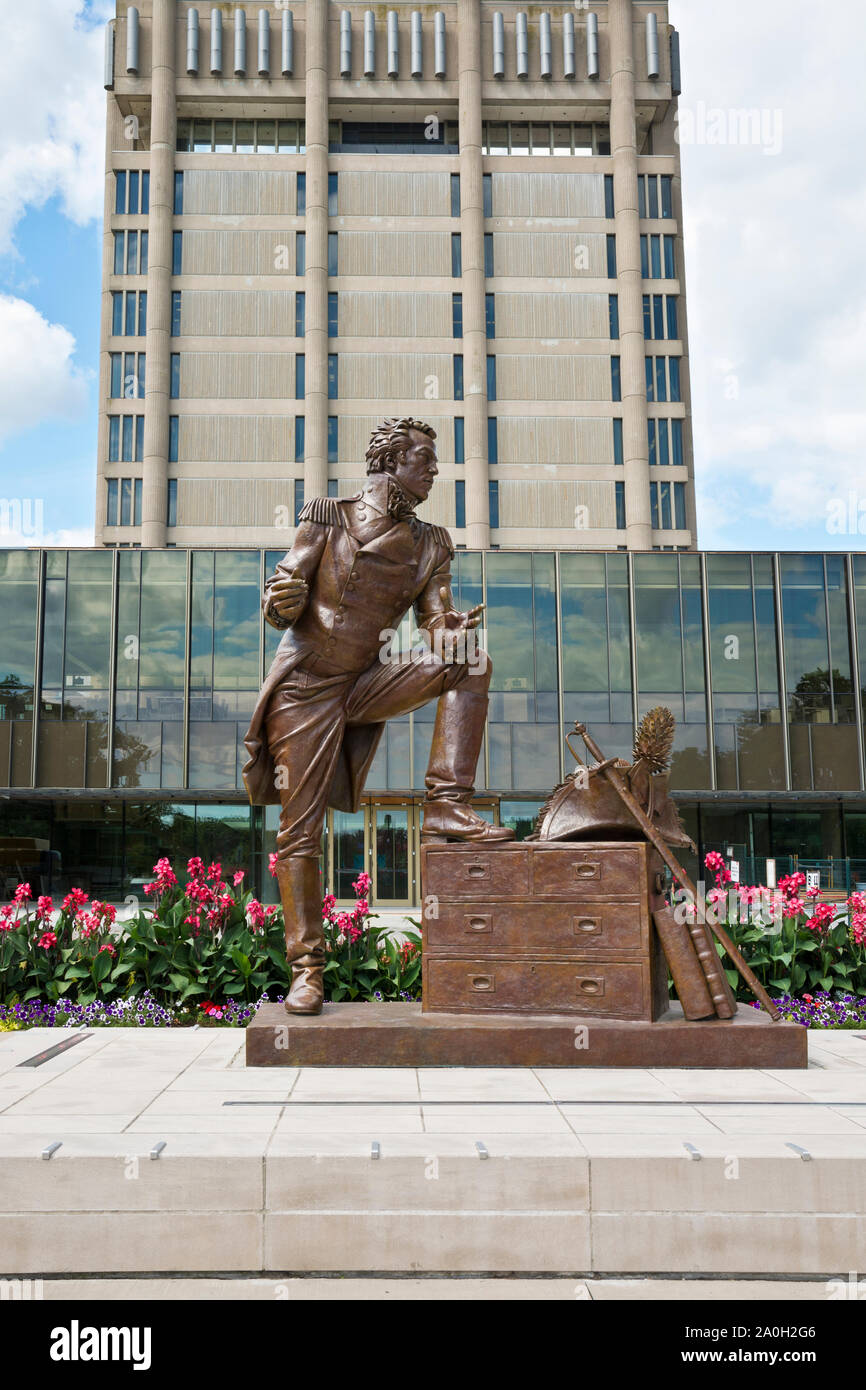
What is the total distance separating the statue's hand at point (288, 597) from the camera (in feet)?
19.6

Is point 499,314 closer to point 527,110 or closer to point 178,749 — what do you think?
point 527,110

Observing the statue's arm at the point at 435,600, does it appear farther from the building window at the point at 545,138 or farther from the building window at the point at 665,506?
the building window at the point at 545,138

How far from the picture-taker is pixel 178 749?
26.1 meters

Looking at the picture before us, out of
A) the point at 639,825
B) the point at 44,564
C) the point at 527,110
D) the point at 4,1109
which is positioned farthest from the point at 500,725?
the point at 527,110

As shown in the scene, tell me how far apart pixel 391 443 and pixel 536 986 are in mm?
3206

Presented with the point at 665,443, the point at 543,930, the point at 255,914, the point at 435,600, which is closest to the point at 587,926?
the point at 543,930

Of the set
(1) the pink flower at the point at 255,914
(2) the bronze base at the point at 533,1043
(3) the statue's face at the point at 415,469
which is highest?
(3) the statue's face at the point at 415,469

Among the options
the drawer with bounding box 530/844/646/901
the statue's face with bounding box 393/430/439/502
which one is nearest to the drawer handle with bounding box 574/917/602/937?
the drawer with bounding box 530/844/646/901

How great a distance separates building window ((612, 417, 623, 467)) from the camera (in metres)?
43.9

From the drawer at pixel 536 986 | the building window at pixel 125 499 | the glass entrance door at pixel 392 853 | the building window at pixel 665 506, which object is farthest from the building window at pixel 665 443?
the drawer at pixel 536 986

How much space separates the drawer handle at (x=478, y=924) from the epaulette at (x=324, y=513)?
2419 millimetres

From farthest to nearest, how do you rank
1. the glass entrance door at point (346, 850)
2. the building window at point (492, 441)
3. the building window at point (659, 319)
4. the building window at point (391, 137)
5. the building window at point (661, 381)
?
the building window at point (391, 137) < the building window at point (659, 319) < the building window at point (661, 381) < the building window at point (492, 441) < the glass entrance door at point (346, 850)

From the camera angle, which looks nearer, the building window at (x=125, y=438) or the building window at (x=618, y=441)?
the building window at (x=125, y=438)

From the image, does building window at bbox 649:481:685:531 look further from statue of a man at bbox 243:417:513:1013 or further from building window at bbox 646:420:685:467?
statue of a man at bbox 243:417:513:1013
